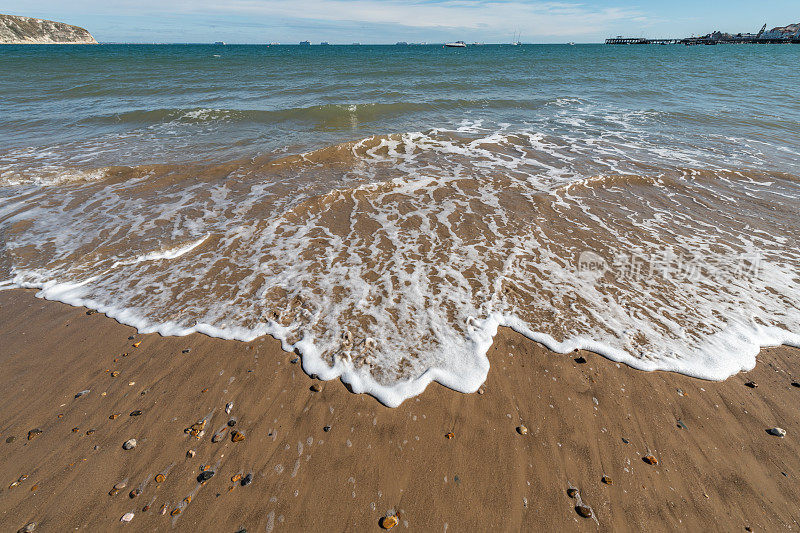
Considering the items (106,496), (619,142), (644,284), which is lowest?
(106,496)

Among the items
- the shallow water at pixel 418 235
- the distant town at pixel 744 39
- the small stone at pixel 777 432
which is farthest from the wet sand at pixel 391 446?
the distant town at pixel 744 39

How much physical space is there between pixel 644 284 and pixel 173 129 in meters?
17.0

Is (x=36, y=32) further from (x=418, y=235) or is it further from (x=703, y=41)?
(x=703, y=41)

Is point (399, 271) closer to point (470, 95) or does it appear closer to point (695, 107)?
point (470, 95)

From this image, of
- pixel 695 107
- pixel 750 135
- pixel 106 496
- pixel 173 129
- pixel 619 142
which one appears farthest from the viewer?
pixel 695 107

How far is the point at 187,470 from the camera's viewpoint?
2797 millimetres

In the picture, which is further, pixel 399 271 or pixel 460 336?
pixel 399 271

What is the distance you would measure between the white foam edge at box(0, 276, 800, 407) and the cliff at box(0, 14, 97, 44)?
167 metres

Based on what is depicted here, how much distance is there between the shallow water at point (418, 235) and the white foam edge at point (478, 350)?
0.9 inches

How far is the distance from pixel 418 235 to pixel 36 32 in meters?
181

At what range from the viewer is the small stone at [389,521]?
98.2 inches

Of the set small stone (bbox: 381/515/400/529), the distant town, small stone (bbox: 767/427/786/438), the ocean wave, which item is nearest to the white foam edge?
the ocean wave

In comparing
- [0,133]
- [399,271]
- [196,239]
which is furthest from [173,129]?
[399,271]

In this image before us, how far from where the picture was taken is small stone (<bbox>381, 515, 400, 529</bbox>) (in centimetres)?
249
